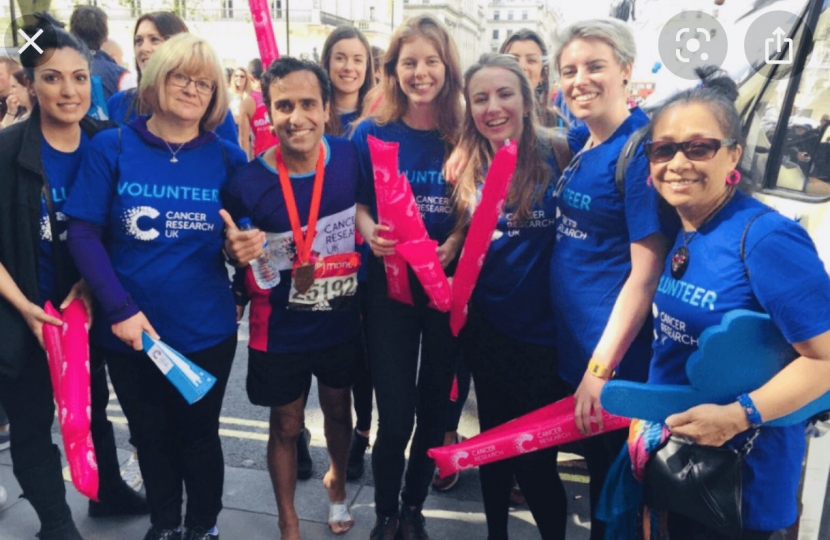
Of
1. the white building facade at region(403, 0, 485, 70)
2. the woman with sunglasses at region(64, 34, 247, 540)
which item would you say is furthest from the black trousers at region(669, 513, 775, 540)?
the white building facade at region(403, 0, 485, 70)

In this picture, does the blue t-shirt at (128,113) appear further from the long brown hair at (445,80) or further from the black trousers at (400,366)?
the black trousers at (400,366)

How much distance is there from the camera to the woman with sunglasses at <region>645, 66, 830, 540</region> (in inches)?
57.3

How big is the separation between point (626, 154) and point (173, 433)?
2.05 meters

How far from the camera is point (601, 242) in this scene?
6.72ft

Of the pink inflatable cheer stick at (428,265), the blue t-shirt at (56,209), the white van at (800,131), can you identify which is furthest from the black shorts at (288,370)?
the white van at (800,131)

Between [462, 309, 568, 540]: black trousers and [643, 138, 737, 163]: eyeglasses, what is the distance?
887 mm

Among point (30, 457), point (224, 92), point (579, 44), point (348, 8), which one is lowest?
point (30, 457)

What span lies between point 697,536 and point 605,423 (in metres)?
0.40

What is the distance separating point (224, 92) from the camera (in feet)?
8.13

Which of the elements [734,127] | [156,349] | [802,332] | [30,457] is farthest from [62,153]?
[802,332]

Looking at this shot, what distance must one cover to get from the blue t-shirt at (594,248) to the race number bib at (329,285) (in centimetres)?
81

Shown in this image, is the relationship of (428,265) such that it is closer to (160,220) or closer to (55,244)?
(160,220)

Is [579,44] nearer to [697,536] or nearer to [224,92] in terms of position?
[224,92]

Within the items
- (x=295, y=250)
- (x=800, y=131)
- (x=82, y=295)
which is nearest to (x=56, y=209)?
(x=82, y=295)
